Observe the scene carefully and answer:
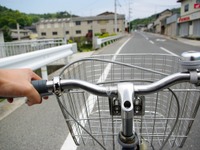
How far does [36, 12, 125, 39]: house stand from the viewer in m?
65.3

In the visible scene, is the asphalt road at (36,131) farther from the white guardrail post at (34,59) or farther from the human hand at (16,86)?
the human hand at (16,86)

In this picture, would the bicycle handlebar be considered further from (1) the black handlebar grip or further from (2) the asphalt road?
(2) the asphalt road

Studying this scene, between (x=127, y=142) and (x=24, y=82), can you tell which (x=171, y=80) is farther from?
(x=24, y=82)

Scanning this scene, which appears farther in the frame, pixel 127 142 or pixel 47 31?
pixel 47 31

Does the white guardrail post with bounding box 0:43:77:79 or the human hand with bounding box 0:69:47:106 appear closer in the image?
the human hand with bounding box 0:69:47:106

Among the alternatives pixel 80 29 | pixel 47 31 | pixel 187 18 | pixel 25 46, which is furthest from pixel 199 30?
pixel 47 31

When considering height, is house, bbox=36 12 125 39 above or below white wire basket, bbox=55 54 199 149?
above

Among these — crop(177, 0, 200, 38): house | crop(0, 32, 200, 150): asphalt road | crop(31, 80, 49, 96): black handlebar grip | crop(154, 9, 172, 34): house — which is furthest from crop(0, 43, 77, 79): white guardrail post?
crop(154, 9, 172, 34): house

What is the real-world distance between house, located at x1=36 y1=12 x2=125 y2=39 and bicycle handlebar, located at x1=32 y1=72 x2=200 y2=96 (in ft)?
207

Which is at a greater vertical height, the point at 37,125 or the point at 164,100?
the point at 164,100

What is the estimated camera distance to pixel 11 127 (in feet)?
9.56

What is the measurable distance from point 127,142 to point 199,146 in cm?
172

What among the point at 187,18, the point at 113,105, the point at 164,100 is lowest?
the point at 164,100

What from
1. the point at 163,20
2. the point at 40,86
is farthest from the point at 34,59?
the point at 163,20
